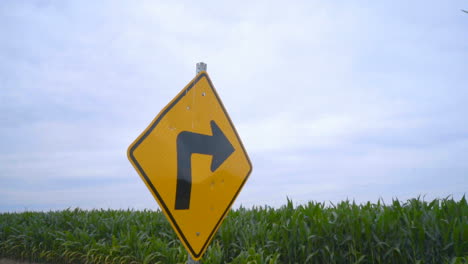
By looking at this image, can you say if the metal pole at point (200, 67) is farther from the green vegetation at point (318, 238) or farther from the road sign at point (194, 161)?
the green vegetation at point (318, 238)

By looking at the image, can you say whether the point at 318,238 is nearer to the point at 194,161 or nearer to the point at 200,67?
the point at 194,161

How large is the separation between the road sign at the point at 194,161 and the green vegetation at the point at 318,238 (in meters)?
2.22

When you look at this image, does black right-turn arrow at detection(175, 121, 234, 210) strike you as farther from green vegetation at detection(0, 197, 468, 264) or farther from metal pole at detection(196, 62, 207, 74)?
green vegetation at detection(0, 197, 468, 264)

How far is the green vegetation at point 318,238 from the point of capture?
5492 mm

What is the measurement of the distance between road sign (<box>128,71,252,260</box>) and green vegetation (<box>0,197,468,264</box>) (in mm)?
2218

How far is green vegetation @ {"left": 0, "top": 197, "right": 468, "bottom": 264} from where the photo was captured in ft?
18.0

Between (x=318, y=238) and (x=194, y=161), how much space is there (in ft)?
10.6

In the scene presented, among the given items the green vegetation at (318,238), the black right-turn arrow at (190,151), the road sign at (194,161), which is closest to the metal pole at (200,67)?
the road sign at (194,161)

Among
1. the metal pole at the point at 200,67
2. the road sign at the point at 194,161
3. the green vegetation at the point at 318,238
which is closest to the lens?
the road sign at the point at 194,161

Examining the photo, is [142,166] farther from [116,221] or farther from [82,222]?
[82,222]

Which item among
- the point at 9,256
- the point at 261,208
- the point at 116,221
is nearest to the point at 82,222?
the point at 116,221

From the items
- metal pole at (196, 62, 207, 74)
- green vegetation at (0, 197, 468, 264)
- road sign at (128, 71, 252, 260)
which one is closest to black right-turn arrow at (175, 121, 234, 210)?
road sign at (128, 71, 252, 260)

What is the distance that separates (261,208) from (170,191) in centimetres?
539

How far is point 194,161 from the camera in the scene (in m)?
3.47
